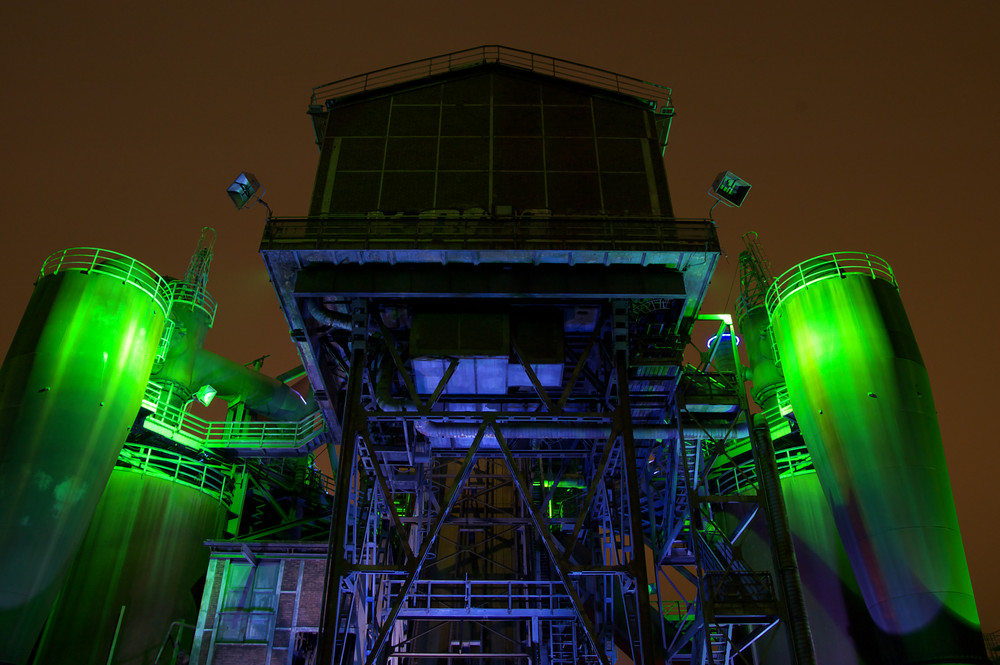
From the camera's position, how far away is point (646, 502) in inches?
1041

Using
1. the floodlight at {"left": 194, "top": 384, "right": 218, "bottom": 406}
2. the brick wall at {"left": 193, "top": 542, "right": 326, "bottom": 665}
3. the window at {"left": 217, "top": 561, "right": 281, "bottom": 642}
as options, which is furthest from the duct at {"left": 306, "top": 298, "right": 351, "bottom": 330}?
the floodlight at {"left": 194, "top": 384, "right": 218, "bottom": 406}

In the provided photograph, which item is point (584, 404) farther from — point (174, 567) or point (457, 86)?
point (174, 567)

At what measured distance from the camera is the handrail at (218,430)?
29062 millimetres

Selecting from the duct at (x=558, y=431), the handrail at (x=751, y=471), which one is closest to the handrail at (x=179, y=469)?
the duct at (x=558, y=431)

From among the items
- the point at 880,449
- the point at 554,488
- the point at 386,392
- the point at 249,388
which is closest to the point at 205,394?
the point at 249,388

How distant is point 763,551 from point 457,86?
18.9 metres

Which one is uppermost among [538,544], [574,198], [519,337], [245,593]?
[574,198]

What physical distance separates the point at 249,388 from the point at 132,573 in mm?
11367

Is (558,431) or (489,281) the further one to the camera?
(558,431)

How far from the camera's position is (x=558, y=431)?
20.7 m

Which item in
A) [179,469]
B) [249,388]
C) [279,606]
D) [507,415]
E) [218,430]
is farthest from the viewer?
[249,388]

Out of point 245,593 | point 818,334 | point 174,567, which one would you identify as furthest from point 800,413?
point 174,567

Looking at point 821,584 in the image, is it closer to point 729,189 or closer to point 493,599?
point 493,599

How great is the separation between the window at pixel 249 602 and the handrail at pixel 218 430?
634cm
